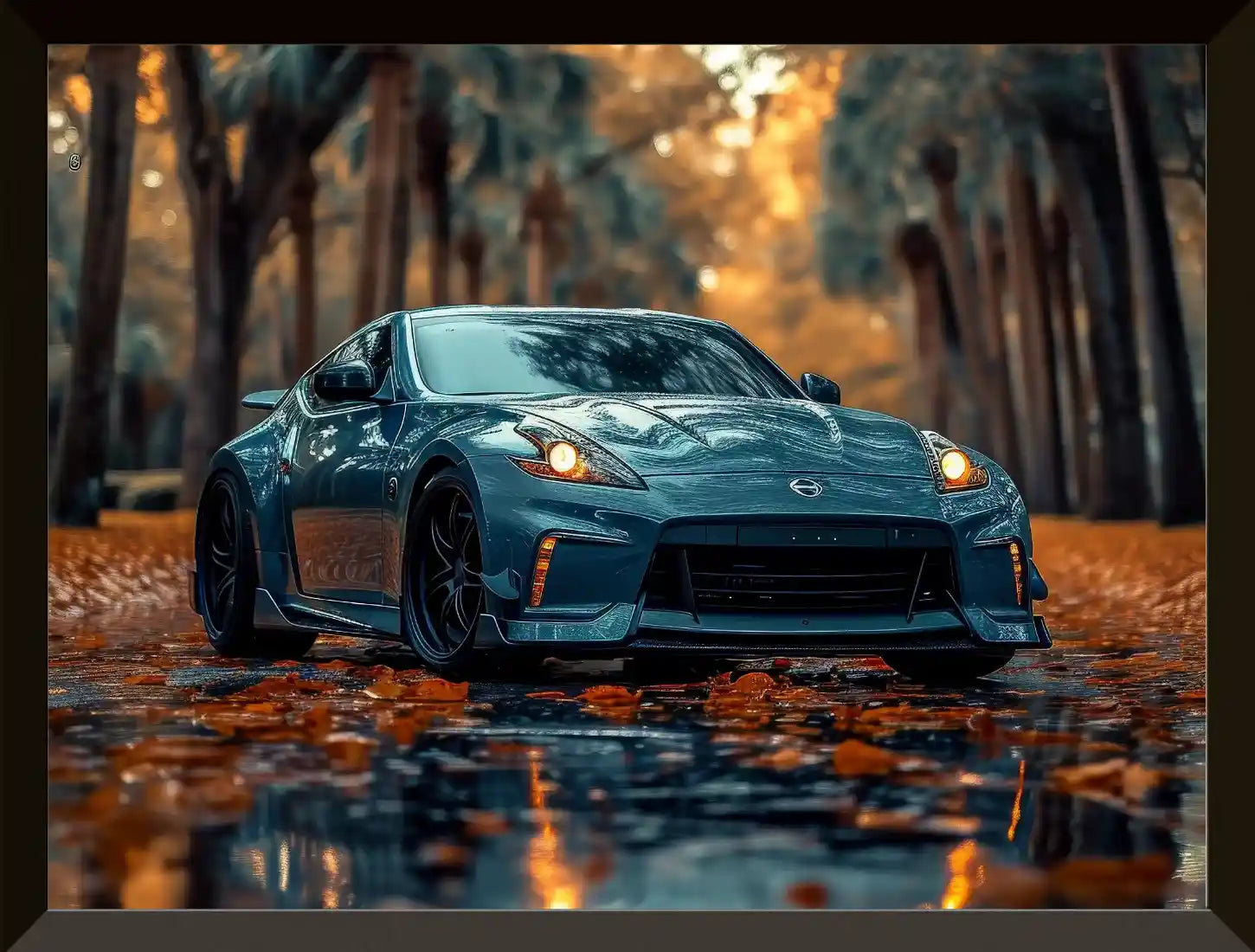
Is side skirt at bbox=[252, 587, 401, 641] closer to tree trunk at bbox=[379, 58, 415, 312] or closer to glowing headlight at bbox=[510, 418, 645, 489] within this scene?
glowing headlight at bbox=[510, 418, 645, 489]

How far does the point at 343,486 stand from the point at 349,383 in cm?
46

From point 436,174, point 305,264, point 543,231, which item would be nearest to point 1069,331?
point 436,174

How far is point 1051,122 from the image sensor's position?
28281 mm

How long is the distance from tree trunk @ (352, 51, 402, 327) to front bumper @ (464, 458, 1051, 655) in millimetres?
18577

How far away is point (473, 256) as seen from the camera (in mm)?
46000

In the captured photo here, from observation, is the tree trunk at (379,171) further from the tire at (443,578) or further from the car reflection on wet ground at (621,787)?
the tire at (443,578)

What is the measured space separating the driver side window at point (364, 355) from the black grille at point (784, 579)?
84.5 inches

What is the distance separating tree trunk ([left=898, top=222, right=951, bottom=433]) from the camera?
40.2m
